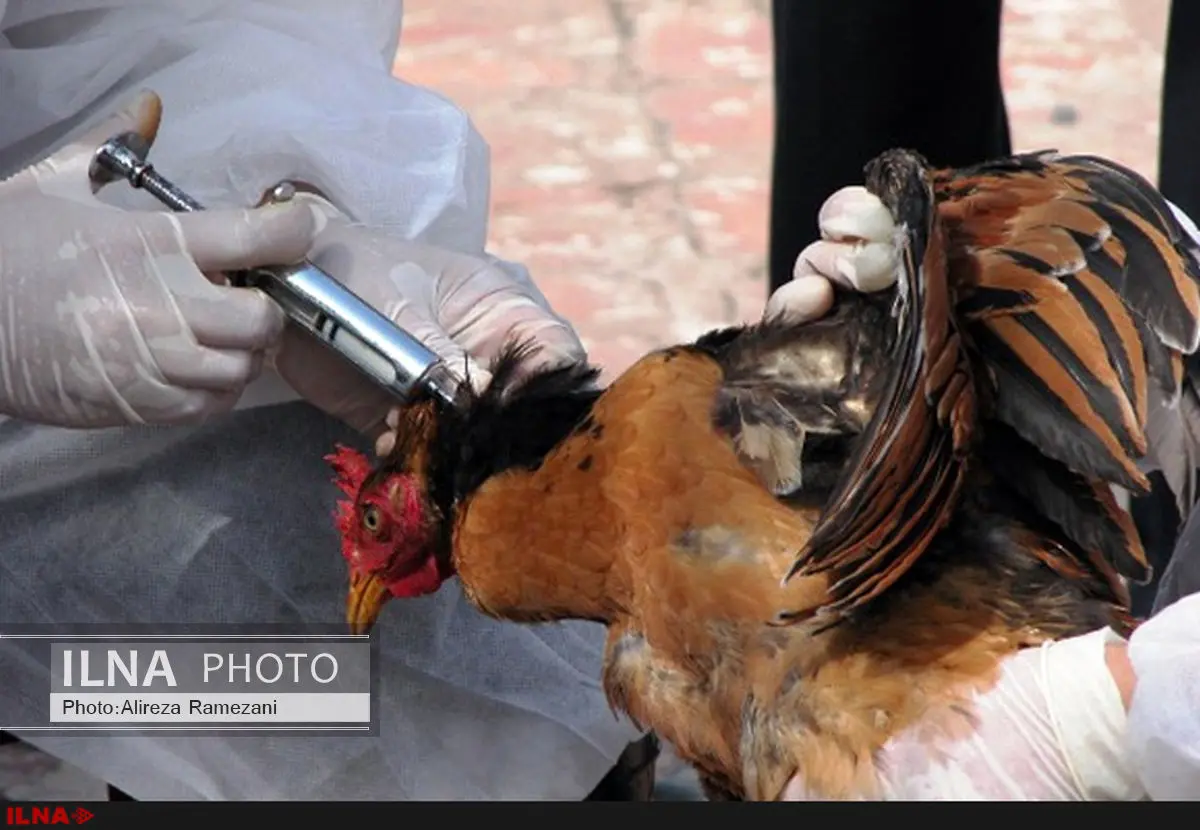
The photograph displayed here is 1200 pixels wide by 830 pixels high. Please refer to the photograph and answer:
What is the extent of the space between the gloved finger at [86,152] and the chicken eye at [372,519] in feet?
0.90

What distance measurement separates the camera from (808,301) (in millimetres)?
889

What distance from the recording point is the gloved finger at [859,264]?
0.86 meters

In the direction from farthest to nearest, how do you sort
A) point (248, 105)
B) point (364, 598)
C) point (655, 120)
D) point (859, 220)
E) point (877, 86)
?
point (655, 120) < point (877, 86) < point (248, 105) < point (364, 598) < point (859, 220)

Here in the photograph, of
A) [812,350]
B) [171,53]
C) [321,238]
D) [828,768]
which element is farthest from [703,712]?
[171,53]

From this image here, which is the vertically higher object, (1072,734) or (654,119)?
(1072,734)

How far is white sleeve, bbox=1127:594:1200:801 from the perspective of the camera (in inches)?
28.4

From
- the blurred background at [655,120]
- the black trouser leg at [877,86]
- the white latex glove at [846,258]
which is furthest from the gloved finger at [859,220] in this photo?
the blurred background at [655,120]

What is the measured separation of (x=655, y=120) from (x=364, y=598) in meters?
1.65

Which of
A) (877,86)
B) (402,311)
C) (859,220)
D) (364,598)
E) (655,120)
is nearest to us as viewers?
(859,220)

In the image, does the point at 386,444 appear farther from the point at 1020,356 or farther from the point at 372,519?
the point at 1020,356

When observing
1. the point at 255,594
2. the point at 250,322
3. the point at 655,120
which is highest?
the point at 250,322

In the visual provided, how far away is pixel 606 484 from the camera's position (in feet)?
2.81
